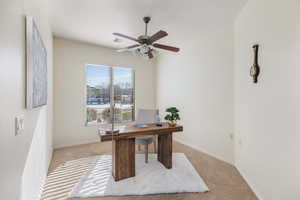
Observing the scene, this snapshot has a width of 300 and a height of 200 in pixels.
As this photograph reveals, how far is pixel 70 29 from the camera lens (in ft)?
10.2

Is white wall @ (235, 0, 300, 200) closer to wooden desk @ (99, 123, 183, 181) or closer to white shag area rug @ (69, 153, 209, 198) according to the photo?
white shag area rug @ (69, 153, 209, 198)

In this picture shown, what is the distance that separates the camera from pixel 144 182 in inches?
84.7

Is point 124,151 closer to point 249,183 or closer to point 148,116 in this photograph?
point 148,116

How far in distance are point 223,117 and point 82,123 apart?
3468 millimetres

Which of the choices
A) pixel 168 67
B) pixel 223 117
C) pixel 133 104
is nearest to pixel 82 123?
pixel 133 104

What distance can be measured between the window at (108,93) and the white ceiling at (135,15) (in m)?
1.16

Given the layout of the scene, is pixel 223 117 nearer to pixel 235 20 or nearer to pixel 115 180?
pixel 235 20

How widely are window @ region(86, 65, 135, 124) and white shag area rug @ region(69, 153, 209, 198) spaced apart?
1.81 meters

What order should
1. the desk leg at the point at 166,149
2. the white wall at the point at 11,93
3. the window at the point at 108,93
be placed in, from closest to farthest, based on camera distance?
the white wall at the point at 11,93, the desk leg at the point at 166,149, the window at the point at 108,93

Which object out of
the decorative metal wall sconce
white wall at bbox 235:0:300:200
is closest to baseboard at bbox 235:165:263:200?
white wall at bbox 235:0:300:200

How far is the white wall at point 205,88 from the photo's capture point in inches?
113

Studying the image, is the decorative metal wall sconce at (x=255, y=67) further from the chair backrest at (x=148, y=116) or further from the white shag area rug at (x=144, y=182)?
the chair backrest at (x=148, y=116)

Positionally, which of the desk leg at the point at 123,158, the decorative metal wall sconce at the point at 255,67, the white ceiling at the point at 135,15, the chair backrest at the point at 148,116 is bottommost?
the desk leg at the point at 123,158

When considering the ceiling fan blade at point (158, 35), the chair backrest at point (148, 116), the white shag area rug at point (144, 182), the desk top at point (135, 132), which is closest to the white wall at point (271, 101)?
the white shag area rug at point (144, 182)
